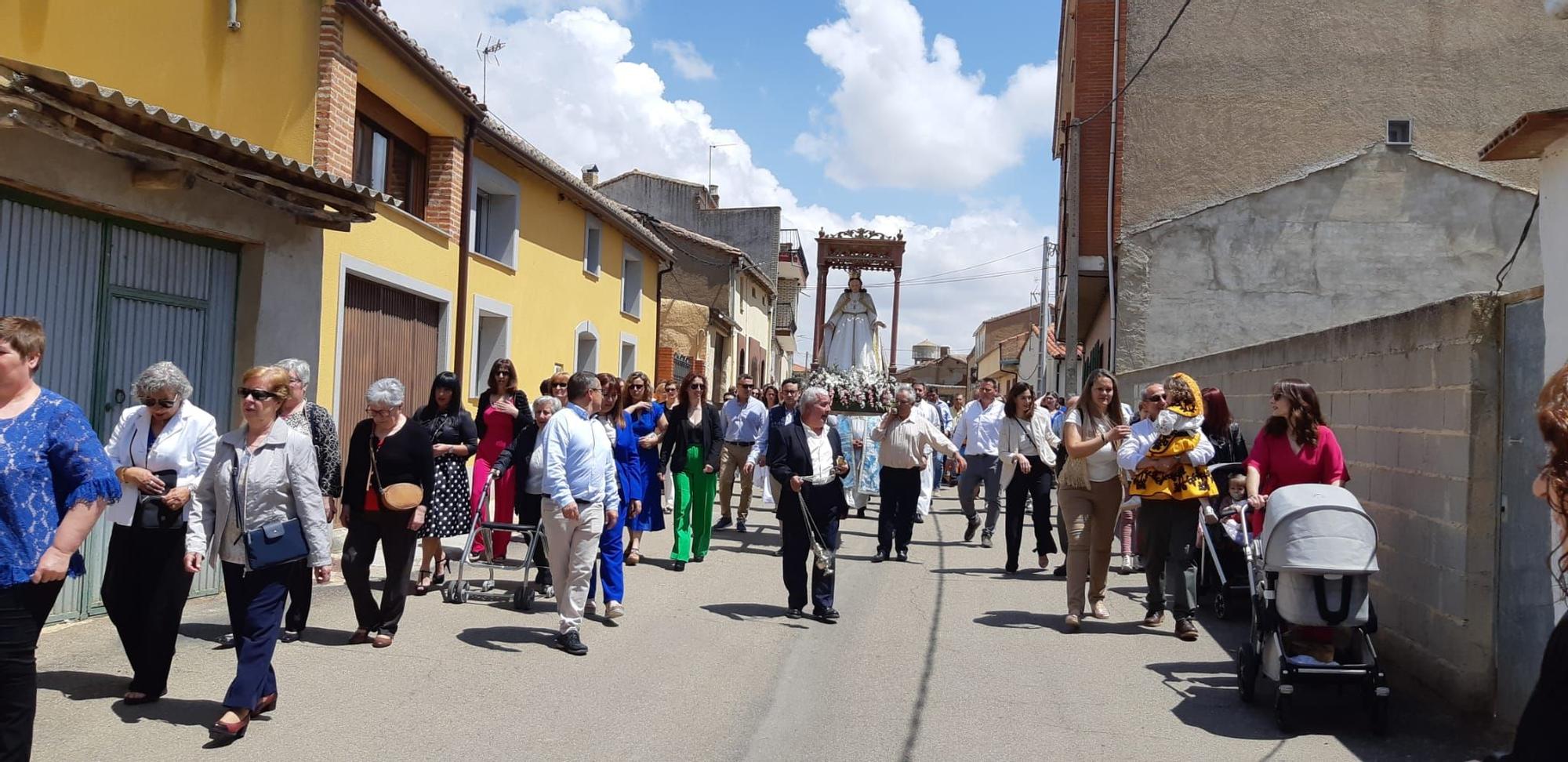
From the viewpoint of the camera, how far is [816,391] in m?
8.79

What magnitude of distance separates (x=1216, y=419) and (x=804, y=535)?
10.5 feet

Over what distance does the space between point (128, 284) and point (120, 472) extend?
9.65 ft

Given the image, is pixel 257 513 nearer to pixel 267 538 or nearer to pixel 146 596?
pixel 267 538

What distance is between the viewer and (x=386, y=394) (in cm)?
708

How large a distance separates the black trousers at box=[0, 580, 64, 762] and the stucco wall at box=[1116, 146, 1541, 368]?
1628 cm

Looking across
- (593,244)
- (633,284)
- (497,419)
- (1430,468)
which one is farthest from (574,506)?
(633,284)

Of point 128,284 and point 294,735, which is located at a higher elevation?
point 128,284

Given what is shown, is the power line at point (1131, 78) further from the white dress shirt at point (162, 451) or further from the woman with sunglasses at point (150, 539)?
the woman with sunglasses at point (150, 539)

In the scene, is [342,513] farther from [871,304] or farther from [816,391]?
[871,304]

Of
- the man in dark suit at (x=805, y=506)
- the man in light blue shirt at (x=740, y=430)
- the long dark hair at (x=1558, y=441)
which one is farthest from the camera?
the man in light blue shirt at (x=740, y=430)

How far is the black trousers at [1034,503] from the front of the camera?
10766 mm

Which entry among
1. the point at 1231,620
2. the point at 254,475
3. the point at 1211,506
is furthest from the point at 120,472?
the point at 1231,620

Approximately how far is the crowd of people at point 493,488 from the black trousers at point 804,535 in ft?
0.06

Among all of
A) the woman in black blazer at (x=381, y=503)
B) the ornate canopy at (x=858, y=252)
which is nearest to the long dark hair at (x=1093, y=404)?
the woman in black blazer at (x=381, y=503)
